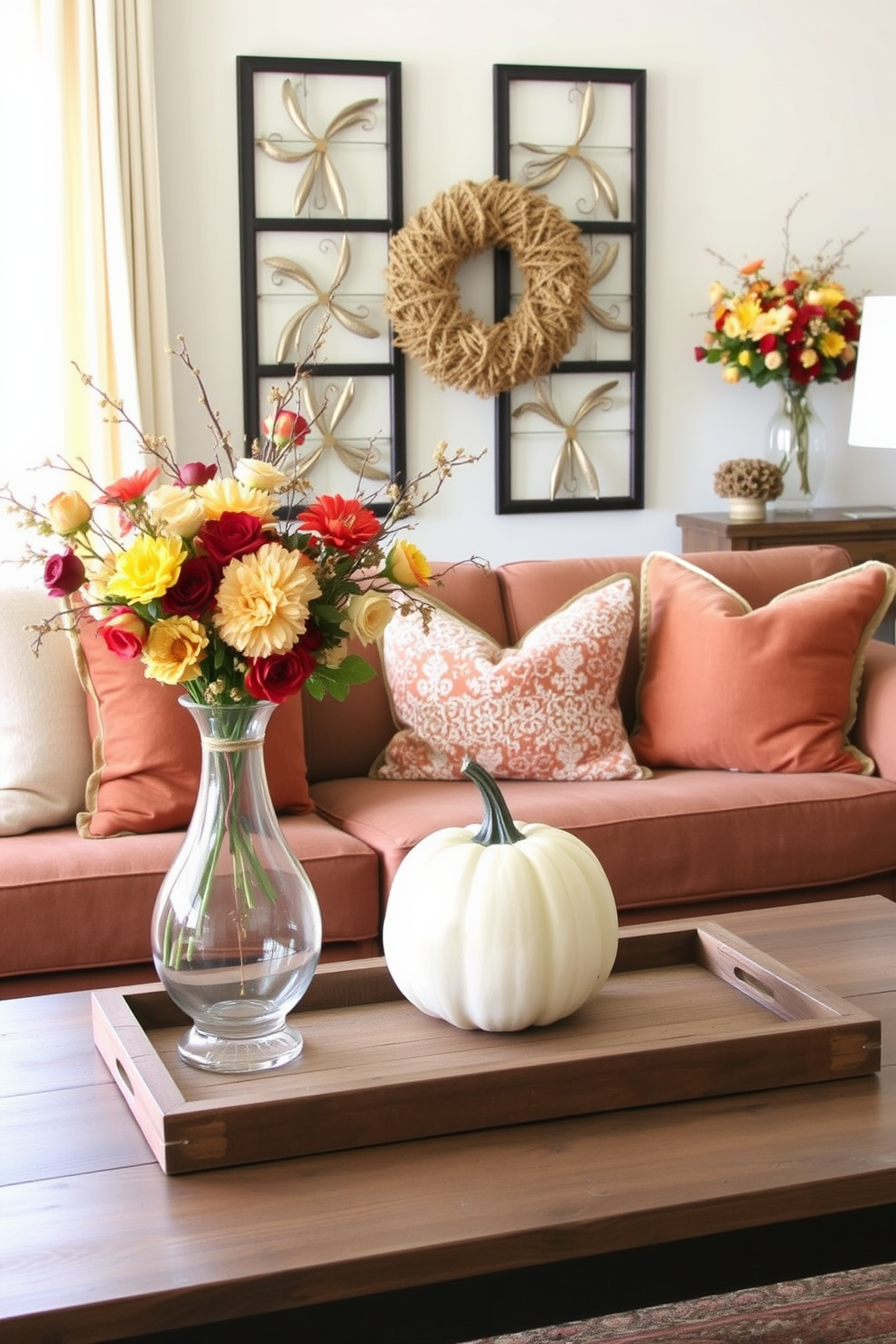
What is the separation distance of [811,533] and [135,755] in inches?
82.5

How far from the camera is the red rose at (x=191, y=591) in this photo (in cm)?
134

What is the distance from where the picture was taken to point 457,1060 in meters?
1.49

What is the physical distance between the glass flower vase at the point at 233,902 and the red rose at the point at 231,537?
0.16 metres

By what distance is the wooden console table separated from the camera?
12.7 ft

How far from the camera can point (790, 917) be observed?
201cm

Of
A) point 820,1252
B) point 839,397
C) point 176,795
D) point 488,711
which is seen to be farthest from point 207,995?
point 839,397

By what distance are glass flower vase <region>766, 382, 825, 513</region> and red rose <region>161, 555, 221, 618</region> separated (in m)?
3.02

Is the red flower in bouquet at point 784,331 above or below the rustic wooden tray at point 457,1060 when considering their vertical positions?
above

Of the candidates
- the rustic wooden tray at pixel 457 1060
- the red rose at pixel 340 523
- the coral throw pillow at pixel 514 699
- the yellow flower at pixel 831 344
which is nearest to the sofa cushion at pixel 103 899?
the coral throw pillow at pixel 514 699

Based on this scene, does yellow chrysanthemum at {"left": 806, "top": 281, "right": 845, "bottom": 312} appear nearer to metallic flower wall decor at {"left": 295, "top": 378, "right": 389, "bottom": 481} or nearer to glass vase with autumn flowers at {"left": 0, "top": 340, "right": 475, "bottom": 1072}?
metallic flower wall decor at {"left": 295, "top": 378, "right": 389, "bottom": 481}

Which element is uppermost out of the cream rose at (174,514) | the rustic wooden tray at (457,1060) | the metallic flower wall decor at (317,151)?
the metallic flower wall decor at (317,151)

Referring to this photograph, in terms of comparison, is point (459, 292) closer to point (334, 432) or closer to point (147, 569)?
point (334, 432)

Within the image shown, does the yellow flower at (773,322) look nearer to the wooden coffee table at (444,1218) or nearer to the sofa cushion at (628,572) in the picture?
the sofa cushion at (628,572)

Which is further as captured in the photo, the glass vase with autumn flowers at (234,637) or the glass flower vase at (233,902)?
the glass flower vase at (233,902)
